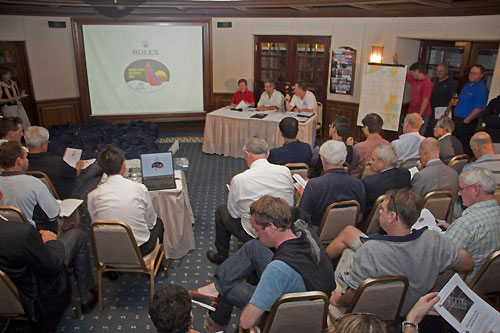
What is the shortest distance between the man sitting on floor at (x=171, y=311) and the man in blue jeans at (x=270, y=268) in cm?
45

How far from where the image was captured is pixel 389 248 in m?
2.09

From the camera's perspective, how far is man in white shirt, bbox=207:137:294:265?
10.5 feet

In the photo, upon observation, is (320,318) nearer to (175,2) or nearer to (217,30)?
(175,2)

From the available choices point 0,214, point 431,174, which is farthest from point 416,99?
point 0,214

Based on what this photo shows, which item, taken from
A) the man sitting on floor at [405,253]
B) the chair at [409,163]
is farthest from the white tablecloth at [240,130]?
the man sitting on floor at [405,253]

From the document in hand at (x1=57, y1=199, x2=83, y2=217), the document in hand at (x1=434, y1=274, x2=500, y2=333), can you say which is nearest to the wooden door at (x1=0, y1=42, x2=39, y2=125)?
the document in hand at (x1=57, y1=199, x2=83, y2=217)

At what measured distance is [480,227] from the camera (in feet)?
8.09

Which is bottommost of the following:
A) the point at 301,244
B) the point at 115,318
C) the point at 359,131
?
the point at 115,318

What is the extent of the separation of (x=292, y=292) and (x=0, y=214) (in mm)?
2270

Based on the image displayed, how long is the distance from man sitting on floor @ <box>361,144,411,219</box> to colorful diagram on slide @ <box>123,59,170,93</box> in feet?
21.1

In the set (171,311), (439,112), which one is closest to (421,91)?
(439,112)

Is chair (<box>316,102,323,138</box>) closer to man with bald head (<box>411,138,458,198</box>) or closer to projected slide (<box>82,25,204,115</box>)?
projected slide (<box>82,25,204,115</box>)

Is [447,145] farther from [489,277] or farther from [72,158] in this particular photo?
[72,158]

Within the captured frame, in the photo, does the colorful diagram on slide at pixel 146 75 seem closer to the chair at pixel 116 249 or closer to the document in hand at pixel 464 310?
the chair at pixel 116 249
